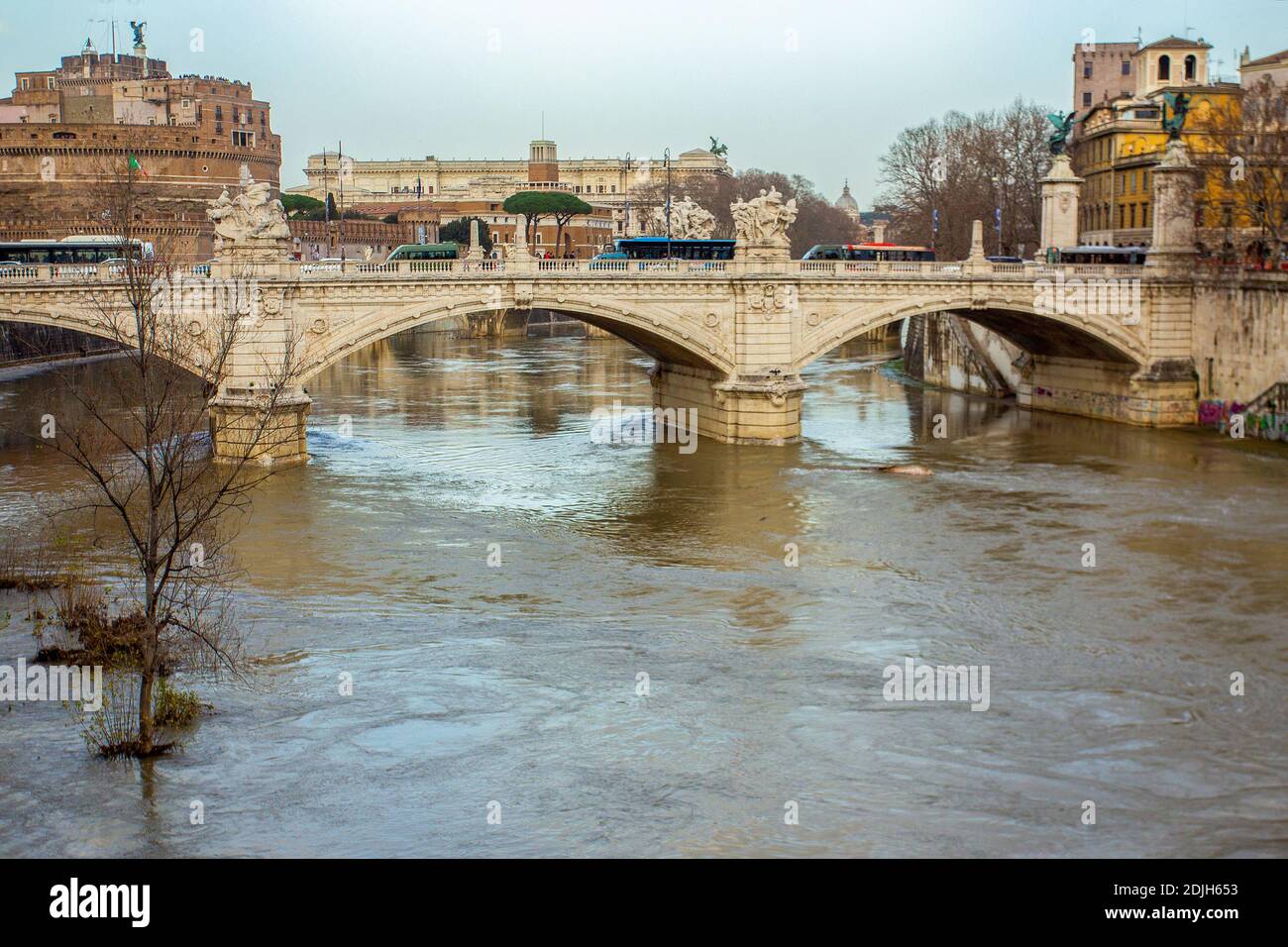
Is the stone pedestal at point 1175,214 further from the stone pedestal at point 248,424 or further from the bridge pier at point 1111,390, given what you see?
the stone pedestal at point 248,424

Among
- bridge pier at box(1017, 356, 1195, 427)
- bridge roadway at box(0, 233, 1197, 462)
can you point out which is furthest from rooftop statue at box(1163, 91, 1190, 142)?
bridge pier at box(1017, 356, 1195, 427)

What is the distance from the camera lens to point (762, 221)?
31.9 meters

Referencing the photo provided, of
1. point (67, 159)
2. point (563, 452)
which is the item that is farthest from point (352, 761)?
point (67, 159)

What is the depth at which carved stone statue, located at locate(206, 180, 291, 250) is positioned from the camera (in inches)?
1128

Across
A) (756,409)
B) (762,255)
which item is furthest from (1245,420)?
(762,255)

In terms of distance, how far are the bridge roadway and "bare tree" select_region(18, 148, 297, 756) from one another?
0.73 feet

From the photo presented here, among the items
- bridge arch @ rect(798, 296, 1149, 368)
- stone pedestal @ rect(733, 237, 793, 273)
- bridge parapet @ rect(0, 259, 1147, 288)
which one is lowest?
bridge arch @ rect(798, 296, 1149, 368)

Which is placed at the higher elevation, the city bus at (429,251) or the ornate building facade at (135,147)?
the ornate building facade at (135,147)

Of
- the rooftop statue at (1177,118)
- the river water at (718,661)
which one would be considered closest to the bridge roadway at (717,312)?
the river water at (718,661)

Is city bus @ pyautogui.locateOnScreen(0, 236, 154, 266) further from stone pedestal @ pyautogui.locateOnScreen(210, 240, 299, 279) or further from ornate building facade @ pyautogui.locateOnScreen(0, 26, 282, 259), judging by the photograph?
ornate building facade @ pyautogui.locateOnScreen(0, 26, 282, 259)

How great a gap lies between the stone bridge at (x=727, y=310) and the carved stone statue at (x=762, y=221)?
0.28 ft

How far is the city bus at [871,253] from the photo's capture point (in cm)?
3712

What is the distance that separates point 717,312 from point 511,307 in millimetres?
4252
